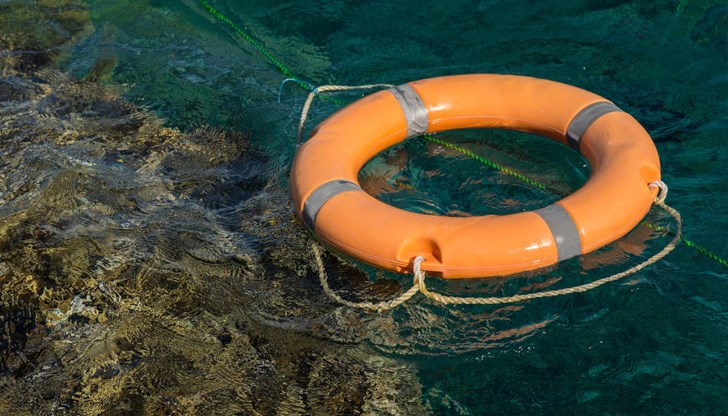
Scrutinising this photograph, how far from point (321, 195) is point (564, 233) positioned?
3.09 feet

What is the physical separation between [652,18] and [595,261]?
209 cm

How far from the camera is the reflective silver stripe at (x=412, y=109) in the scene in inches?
145

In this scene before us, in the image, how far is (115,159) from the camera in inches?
157

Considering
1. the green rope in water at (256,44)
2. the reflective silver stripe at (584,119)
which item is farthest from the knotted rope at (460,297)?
the green rope in water at (256,44)

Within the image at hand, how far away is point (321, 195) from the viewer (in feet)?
10.7

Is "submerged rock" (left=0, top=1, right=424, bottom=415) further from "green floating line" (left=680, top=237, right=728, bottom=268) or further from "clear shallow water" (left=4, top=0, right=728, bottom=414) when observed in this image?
"green floating line" (left=680, top=237, right=728, bottom=268)

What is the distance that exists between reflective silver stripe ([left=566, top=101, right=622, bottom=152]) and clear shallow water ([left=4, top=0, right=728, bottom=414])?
20 cm

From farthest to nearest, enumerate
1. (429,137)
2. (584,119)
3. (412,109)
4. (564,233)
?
(429,137) < (412,109) < (584,119) < (564,233)

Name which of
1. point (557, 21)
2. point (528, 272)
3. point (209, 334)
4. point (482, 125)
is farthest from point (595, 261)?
point (557, 21)

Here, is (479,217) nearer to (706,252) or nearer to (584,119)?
(584,119)

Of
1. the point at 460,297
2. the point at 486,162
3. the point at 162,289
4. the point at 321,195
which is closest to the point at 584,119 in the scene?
the point at 486,162

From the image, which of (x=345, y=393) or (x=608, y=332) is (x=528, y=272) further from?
(x=345, y=393)

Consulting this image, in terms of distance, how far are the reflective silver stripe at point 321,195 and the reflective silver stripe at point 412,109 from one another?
53cm

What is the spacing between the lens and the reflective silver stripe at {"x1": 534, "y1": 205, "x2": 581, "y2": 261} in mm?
3008
